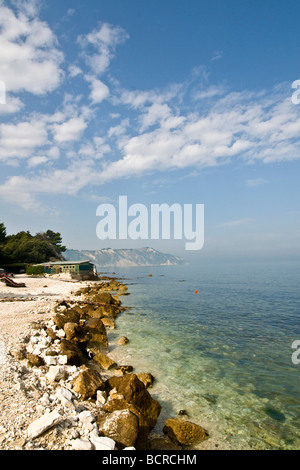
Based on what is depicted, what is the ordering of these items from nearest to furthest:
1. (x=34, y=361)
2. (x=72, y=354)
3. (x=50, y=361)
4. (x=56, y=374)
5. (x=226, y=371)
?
1. (x=56, y=374)
2. (x=34, y=361)
3. (x=50, y=361)
4. (x=72, y=354)
5. (x=226, y=371)

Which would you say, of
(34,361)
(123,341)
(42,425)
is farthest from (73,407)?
(123,341)

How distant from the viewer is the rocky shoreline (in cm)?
607

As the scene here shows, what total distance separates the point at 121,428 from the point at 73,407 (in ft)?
6.33

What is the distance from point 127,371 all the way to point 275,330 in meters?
15.5

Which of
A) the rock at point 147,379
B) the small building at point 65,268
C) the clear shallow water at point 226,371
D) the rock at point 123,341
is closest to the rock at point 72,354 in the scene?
the rock at point 147,379

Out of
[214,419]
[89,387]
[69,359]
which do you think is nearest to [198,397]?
[214,419]

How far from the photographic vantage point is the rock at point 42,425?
5.93 meters

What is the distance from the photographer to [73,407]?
7.68m

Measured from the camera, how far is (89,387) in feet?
29.7

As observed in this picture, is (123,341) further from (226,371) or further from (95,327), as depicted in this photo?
(226,371)

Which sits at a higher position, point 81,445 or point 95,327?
point 81,445

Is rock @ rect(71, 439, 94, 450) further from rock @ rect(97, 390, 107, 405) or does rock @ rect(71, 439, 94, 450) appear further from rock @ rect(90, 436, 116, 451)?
rock @ rect(97, 390, 107, 405)

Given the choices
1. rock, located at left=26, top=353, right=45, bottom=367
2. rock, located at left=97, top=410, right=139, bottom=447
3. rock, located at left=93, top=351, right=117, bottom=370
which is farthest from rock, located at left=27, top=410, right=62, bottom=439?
rock, located at left=93, top=351, right=117, bottom=370
